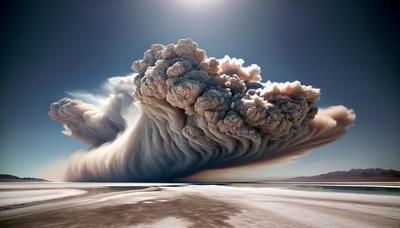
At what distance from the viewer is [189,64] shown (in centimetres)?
4128

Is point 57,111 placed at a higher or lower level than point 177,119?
higher

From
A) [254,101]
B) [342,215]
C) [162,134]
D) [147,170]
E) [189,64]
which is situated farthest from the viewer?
[147,170]

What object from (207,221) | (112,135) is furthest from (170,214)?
(112,135)

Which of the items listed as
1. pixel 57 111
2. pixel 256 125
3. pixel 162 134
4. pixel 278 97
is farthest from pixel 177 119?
pixel 57 111

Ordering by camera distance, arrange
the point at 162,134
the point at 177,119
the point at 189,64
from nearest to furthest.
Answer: the point at 189,64 → the point at 177,119 → the point at 162,134

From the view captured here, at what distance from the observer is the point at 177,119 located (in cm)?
4400

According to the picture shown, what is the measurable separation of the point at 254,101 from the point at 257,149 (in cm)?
1125

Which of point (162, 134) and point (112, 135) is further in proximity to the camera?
point (112, 135)

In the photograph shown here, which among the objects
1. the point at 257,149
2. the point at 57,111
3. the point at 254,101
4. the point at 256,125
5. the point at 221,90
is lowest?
the point at 257,149

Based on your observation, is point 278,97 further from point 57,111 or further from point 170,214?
point 57,111

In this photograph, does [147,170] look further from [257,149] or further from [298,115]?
[298,115]

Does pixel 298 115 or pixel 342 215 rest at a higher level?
pixel 298 115

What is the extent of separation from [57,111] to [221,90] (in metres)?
54.5

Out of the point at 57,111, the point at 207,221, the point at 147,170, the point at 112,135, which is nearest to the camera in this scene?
the point at 207,221
